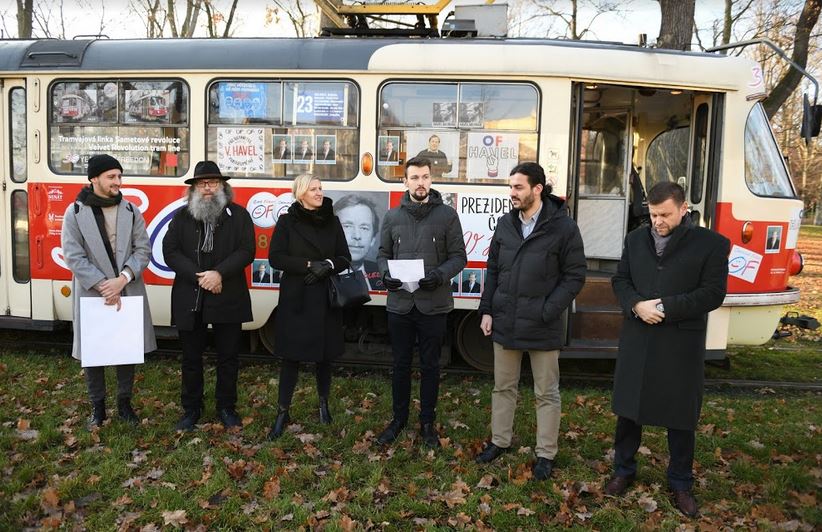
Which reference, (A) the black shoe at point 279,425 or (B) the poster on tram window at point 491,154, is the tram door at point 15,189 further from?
(B) the poster on tram window at point 491,154

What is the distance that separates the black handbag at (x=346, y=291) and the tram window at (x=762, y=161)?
374 centimetres

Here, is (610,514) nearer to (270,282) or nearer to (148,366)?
(270,282)

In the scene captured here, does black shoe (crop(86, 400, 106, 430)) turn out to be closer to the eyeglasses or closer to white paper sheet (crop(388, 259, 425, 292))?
the eyeglasses

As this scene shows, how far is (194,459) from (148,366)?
2.36 metres

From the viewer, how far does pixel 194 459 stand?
4262 millimetres

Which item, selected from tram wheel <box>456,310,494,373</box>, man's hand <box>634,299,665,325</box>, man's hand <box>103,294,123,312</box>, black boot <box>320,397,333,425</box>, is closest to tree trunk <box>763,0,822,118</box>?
tram wheel <box>456,310,494,373</box>

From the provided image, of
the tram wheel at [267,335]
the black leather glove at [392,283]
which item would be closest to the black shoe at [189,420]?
the tram wheel at [267,335]

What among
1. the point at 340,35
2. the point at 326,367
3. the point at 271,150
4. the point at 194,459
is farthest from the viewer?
the point at 340,35

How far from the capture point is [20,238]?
6285 millimetres

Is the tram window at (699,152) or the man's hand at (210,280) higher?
the tram window at (699,152)

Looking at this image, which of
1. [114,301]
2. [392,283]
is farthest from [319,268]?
[114,301]

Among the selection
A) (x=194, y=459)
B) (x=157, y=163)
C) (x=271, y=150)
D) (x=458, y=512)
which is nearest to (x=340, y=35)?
(x=271, y=150)

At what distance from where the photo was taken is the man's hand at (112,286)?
4453mm

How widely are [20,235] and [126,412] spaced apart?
8.71 ft
